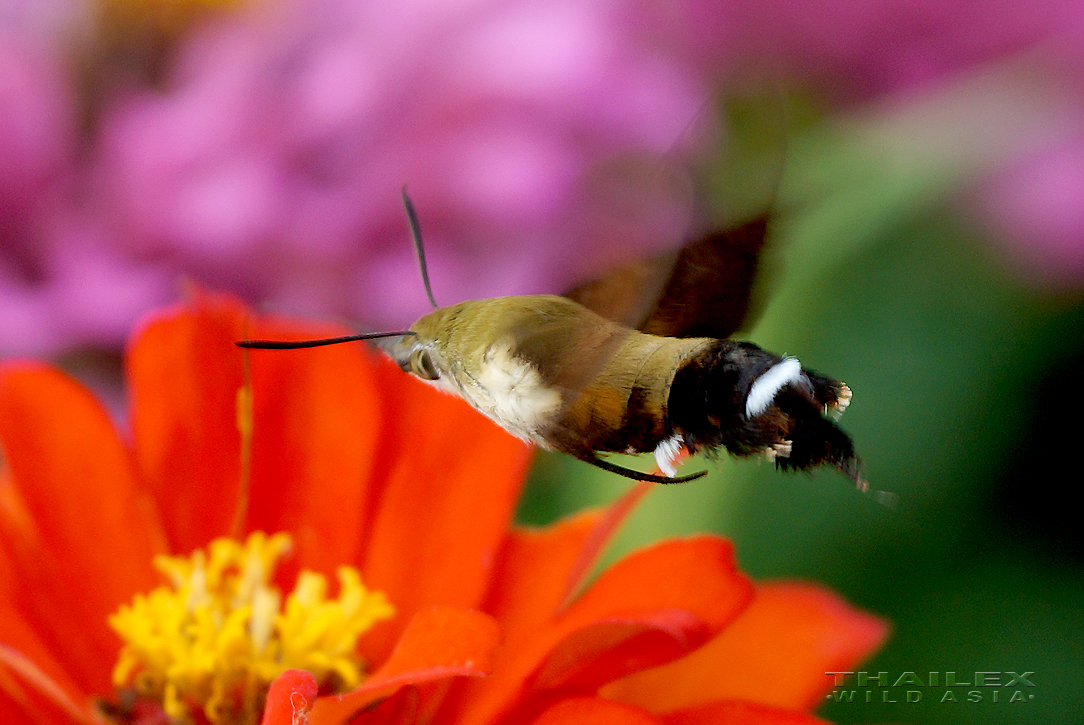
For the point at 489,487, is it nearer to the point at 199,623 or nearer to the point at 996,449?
the point at 199,623

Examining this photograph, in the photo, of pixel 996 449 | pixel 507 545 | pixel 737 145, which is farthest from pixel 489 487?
pixel 996 449

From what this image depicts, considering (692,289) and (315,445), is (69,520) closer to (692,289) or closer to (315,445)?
(315,445)

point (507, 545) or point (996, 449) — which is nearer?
point (507, 545)

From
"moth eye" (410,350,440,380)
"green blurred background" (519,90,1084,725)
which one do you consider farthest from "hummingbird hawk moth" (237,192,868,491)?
"green blurred background" (519,90,1084,725)

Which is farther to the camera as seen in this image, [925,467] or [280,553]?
[925,467]

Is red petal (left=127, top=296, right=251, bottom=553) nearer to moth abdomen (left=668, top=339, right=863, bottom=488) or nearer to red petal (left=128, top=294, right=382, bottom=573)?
red petal (left=128, top=294, right=382, bottom=573)

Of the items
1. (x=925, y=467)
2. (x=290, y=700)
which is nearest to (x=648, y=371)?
(x=290, y=700)
